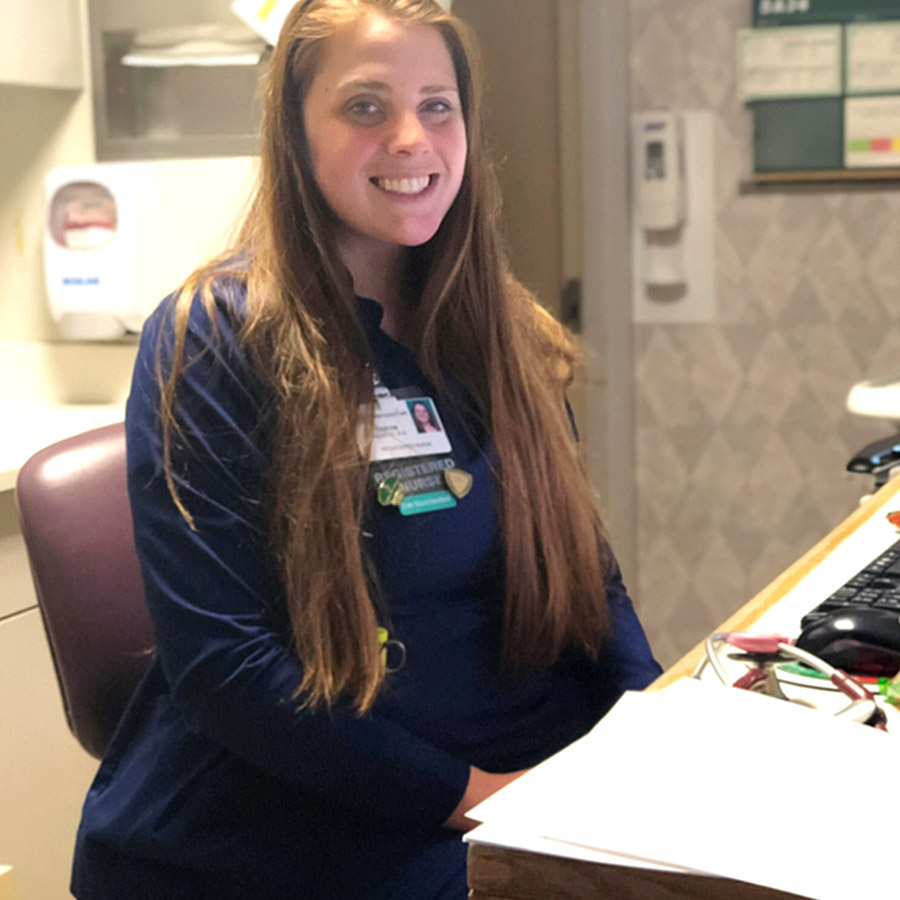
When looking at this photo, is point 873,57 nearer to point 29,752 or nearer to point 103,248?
point 103,248

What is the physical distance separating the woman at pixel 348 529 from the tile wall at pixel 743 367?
183 cm

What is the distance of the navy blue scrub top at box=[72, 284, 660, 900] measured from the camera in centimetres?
114

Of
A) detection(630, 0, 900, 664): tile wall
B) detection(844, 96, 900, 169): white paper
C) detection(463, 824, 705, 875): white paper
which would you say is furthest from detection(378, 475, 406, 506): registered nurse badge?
detection(844, 96, 900, 169): white paper

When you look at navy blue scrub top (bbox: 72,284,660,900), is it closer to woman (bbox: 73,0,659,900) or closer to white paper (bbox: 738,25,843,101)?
woman (bbox: 73,0,659,900)

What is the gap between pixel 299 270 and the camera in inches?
48.6

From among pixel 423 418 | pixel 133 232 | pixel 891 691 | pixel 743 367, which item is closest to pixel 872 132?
pixel 743 367

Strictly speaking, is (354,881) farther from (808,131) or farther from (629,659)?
(808,131)

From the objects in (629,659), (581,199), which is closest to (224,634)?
(629,659)

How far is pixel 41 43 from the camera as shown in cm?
246

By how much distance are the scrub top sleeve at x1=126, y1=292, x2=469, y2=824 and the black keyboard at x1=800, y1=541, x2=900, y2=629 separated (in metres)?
0.33

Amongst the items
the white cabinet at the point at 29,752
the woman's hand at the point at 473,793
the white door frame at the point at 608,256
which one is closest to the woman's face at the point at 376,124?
the woman's hand at the point at 473,793

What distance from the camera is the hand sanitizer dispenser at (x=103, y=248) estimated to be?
2.45 metres

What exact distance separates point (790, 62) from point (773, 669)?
91.3 inches

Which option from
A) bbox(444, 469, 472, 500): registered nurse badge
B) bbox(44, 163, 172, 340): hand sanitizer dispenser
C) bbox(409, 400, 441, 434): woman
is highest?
bbox(44, 163, 172, 340): hand sanitizer dispenser
